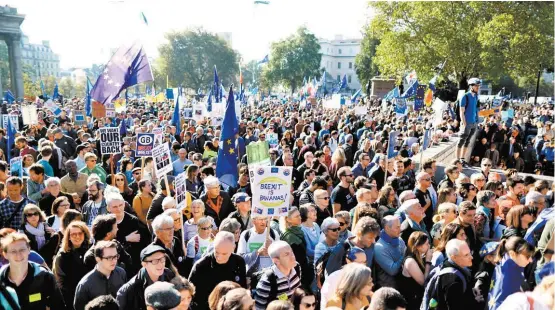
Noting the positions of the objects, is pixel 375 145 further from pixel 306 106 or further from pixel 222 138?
pixel 306 106

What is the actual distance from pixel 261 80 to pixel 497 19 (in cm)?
6122

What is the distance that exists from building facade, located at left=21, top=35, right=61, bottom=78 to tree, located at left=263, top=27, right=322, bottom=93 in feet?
326

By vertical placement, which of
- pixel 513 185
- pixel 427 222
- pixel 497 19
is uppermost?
pixel 497 19

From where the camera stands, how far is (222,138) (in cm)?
906

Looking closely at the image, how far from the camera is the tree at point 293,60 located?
259ft

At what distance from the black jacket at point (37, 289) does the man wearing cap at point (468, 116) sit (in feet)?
32.2

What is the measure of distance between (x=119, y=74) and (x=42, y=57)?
171231mm

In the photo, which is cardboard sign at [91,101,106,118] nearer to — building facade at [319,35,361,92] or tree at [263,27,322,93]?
tree at [263,27,322,93]

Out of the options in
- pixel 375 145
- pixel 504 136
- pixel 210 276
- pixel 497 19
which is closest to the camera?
pixel 210 276

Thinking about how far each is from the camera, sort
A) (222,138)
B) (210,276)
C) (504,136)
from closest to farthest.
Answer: (210,276) → (222,138) → (504,136)

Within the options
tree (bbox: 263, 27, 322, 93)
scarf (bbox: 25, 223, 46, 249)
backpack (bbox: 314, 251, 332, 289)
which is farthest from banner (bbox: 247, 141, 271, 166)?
tree (bbox: 263, 27, 322, 93)

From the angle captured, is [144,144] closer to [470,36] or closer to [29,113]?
[29,113]

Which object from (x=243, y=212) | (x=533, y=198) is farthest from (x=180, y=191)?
(x=533, y=198)

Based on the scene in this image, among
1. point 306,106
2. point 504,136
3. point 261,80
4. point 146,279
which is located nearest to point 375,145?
point 504,136
